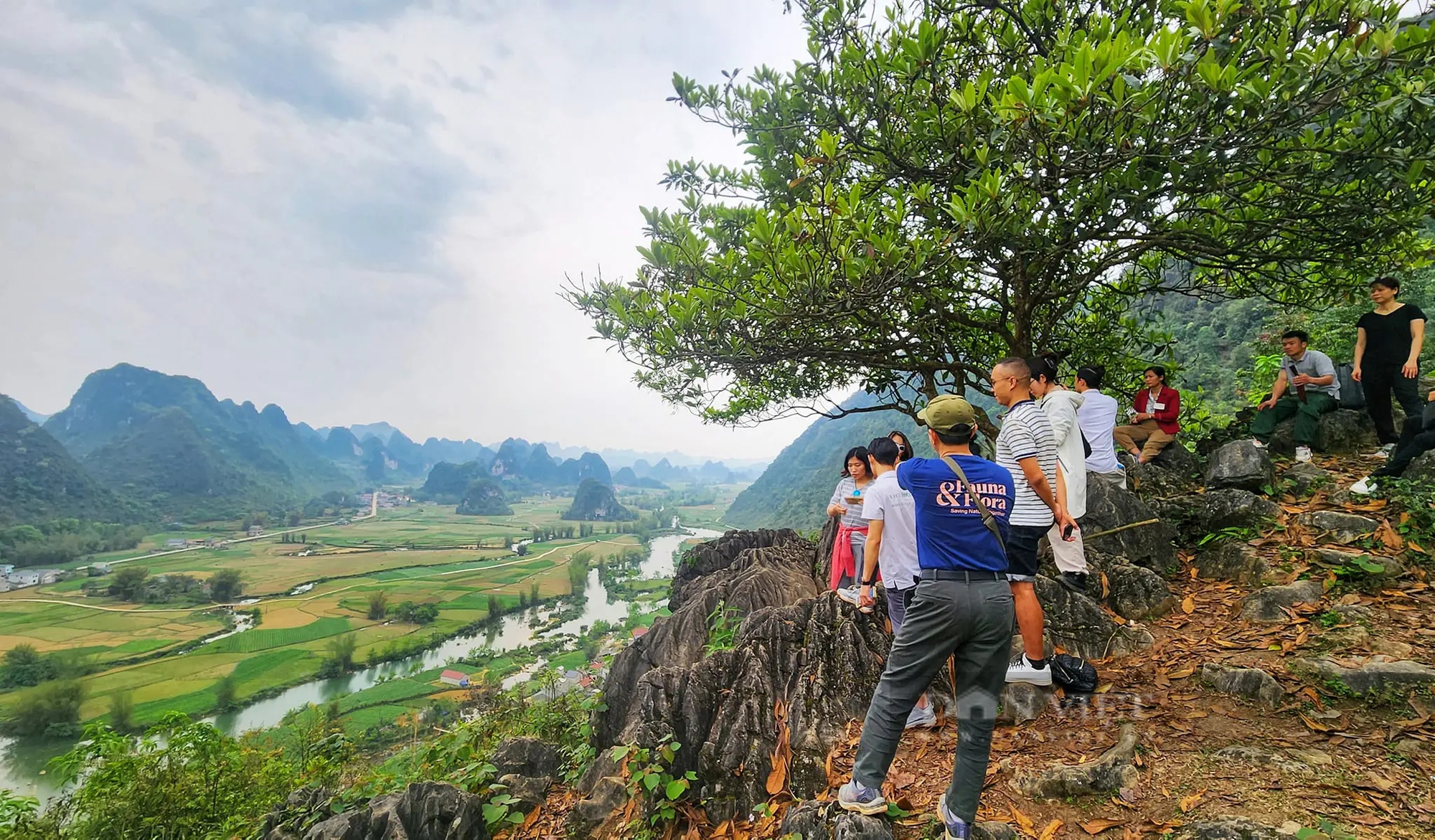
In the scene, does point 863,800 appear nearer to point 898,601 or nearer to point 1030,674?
point 898,601

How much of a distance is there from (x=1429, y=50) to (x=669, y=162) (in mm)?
5800

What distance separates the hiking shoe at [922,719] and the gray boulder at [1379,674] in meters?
2.45

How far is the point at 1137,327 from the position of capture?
24.0 feet

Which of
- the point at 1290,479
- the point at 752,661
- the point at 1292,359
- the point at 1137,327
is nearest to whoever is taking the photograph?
the point at 752,661

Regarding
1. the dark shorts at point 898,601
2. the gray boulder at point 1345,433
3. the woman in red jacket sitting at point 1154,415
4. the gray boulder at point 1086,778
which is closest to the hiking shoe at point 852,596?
the dark shorts at point 898,601

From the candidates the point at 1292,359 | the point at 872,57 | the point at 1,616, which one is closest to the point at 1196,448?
the point at 1292,359

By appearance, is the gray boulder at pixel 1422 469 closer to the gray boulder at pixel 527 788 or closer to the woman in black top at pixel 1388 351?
the woman in black top at pixel 1388 351

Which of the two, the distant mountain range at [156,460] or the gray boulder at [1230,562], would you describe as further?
the distant mountain range at [156,460]

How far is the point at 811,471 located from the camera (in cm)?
7506

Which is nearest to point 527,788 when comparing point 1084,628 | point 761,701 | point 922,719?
point 761,701

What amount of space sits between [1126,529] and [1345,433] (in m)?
3.77

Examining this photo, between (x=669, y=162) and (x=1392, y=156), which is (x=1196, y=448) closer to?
(x=1392, y=156)

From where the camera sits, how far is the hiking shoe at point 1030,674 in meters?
3.64

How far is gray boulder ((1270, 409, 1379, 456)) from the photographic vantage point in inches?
245
